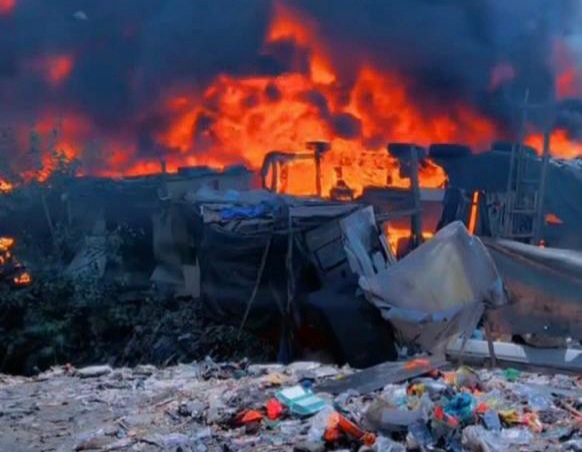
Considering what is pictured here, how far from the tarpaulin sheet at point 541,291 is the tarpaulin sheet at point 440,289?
0.71 feet

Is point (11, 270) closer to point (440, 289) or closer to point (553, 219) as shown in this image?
point (440, 289)

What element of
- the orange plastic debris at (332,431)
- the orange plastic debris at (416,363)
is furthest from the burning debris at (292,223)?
the orange plastic debris at (416,363)

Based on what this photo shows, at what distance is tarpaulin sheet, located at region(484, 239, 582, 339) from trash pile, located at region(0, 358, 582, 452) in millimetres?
1535

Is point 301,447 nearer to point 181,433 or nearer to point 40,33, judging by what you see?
point 181,433

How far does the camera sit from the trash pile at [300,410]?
163 inches

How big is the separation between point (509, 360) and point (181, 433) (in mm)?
3220

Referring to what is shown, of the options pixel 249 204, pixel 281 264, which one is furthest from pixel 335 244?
pixel 249 204

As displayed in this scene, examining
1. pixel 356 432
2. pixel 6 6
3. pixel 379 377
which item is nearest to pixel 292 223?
pixel 379 377

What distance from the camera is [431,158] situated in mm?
14031

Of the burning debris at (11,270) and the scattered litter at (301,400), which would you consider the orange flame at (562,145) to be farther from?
the scattered litter at (301,400)

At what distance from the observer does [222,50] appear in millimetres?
18641

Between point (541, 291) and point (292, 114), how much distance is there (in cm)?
1150

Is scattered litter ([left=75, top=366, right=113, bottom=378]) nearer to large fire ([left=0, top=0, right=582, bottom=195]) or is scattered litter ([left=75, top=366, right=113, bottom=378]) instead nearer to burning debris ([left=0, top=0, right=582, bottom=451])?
burning debris ([left=0, top=0, right=582, bottom=451])

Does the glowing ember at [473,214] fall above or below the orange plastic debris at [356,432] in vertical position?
above
